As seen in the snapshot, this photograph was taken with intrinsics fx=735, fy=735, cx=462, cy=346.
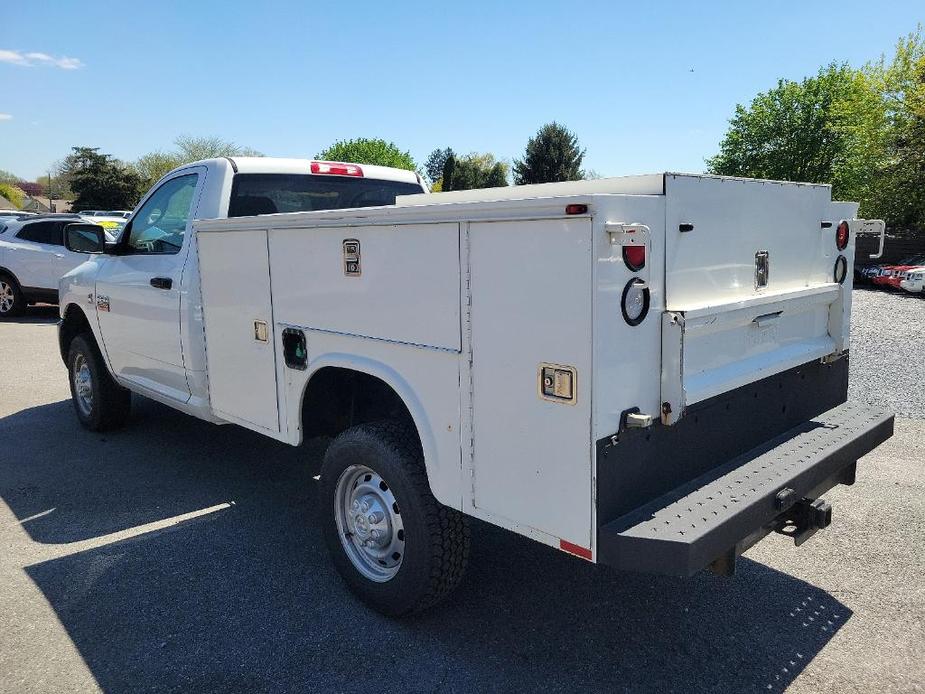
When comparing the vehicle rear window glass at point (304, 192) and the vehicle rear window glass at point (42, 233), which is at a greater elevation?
the vehicle rear window glass at point (304, 192)

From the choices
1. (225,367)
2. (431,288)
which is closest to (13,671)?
(225,367)

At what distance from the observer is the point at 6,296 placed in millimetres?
15023

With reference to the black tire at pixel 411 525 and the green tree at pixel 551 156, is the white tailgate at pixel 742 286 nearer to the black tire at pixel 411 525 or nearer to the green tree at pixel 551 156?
the black tire at pixel 411 525

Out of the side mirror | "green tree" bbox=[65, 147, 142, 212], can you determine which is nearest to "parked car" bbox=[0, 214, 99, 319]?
the side mirror

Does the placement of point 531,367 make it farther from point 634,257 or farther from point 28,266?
point 28,266

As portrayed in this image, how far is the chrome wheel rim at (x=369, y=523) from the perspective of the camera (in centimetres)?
337

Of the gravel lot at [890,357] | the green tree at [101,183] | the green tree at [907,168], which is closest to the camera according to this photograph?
the gravel lot at [890,357]

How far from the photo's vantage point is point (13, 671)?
311 centimetres

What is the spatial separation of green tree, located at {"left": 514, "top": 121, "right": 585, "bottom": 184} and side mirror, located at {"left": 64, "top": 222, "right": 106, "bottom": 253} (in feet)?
190

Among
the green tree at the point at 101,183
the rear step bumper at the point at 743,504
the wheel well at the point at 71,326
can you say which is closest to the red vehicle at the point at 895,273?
the rear step bumper at the point at 743,504

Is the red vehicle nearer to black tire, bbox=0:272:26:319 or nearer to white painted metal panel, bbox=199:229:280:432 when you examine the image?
white painted metal panel, bbox=199:229:280:432

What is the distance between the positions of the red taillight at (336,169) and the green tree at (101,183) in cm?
5751

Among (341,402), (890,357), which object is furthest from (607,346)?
(890,357)

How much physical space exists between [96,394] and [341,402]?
339 centimetres
